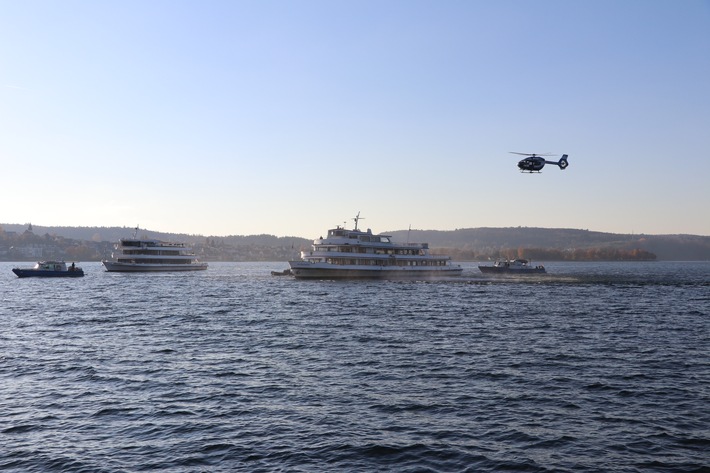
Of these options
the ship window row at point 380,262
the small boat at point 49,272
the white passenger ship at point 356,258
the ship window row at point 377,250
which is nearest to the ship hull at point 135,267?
the small boat at point 49,272

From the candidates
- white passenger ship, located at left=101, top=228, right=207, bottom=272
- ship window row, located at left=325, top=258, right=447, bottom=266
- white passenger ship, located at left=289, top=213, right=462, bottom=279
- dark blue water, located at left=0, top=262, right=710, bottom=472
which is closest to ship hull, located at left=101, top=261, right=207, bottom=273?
white passenger ship, located at left=101, top=228, right=207, bottom=272

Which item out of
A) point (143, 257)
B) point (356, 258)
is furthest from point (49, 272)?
point (356, 258)

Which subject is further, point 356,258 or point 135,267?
point 135,267

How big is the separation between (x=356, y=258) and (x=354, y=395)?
276 ft

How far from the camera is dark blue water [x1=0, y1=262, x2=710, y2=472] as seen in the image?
16391 mm

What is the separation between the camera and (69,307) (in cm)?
5856

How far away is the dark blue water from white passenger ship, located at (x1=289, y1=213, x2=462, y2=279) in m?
57.4

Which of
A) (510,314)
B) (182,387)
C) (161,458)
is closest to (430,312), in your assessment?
(510,314)

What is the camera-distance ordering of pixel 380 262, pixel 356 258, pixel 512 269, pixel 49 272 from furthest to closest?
pixel 512 269
pixel 49 272
pixel 380 262
pixel 356 258

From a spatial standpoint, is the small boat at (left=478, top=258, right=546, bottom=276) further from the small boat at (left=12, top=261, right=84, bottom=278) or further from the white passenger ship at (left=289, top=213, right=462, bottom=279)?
the small boat at (left=12, top=261, right=84, bottom=278)

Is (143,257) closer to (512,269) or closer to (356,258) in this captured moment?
(356,258)

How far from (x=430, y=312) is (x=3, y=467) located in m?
41.8

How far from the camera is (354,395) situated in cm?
2272

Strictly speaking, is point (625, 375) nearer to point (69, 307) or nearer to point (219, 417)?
point (219, 417)
